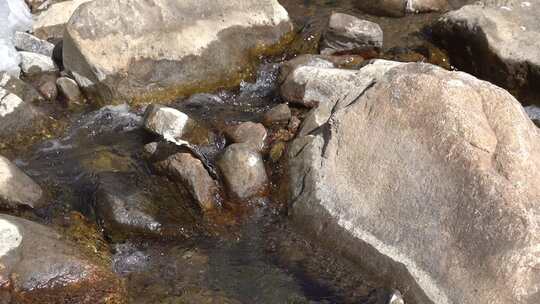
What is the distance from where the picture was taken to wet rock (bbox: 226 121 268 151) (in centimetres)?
720

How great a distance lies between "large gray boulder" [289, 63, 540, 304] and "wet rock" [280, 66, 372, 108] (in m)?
1.18

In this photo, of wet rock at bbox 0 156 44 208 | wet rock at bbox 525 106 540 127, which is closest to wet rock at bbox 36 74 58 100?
wet rock at bbox 0 156 44 208

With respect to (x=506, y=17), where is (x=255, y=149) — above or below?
below

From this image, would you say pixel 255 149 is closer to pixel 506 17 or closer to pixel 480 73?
pixel 480 73

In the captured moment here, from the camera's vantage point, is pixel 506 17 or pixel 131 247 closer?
pixel 131 247

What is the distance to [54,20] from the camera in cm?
1018

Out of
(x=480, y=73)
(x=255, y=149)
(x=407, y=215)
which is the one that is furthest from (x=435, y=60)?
(x=407, y=215)

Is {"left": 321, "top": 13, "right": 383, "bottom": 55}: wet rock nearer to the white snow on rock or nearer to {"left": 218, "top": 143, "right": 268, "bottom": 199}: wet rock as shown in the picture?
{"left": 218, "top": 143, "right": 268, "bottom": 199}: wet rock

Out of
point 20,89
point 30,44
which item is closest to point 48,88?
point 20,89

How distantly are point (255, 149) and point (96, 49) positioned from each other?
2926 mm

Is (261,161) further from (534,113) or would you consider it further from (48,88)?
(534,113)

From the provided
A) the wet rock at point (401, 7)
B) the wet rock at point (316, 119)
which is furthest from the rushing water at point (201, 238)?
the wet rock at point (401, 7)

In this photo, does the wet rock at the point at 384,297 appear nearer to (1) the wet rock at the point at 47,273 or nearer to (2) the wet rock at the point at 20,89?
(1) the wet rock at the point at 47,273

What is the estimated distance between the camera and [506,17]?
8859mm
